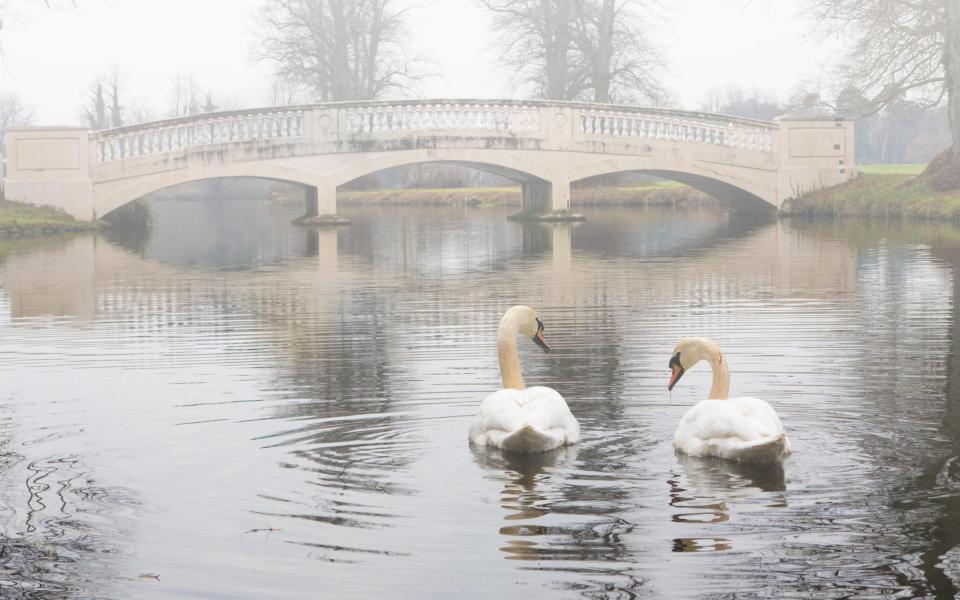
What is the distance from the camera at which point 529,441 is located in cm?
699

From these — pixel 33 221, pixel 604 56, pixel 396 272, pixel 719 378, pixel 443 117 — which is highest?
pixel 604 56

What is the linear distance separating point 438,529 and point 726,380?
2213mm

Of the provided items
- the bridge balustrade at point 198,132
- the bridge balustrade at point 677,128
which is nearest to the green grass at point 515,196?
the bridge balustrade at point 677,128

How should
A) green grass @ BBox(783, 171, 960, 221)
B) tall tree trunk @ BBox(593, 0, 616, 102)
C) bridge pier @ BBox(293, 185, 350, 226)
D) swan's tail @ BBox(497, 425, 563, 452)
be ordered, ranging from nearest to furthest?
swan's tail @ BBox(497, 425, 563, 452) < green grass @ BBox(783, 171, 960, 221) < bridge pier @ BBox(293, 185, 350, 226) < tall tree trunk @ BBox(593, 0, 616, 102)

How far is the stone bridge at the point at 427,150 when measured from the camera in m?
33.2

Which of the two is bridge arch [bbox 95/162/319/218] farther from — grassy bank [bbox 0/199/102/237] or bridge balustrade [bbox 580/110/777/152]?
bridge balustrade [bbox 580/110/777/152]

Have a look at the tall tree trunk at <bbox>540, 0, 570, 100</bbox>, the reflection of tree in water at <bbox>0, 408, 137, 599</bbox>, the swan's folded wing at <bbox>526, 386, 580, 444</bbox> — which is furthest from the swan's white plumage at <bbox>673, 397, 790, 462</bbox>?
the tall tree trunk at <bbox>540, 0, 570, 100</bbox>

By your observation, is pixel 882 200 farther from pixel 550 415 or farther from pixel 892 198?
pixel 550 415

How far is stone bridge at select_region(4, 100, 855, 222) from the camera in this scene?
3322 centimetres

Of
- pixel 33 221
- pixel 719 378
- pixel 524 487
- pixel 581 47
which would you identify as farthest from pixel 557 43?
pixel 524 487

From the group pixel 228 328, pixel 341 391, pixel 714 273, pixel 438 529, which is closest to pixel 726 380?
pixel 438 529

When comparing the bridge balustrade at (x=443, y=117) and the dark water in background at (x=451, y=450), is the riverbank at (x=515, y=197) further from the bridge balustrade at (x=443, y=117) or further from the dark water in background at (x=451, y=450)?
the dark water in background at (x=451, y=450)

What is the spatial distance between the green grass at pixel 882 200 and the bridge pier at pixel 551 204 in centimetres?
596

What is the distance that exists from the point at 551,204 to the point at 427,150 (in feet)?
12.1
